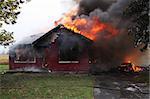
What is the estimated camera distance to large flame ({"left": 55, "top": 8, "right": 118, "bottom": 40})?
109 ft

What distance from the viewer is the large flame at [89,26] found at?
1308 inches

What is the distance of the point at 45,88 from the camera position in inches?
770

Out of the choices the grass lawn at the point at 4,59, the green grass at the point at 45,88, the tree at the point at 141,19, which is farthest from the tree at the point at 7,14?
the grass lawn at the point at 4,59

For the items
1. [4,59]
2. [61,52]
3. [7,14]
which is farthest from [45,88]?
[4,59]

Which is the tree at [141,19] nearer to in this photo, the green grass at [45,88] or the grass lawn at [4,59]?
the green grass at [45,88]

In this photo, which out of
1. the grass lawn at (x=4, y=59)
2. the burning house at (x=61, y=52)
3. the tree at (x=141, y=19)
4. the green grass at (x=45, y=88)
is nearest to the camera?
the green grass at (x=45, y=88)

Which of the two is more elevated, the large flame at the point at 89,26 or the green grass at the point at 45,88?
the large flame at the point at 89,26

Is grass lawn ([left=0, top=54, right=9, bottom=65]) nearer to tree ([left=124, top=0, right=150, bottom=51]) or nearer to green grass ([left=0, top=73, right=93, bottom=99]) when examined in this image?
green grass ([left=0, top=73, right=93, bottom=99])

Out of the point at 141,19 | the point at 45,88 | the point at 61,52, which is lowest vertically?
the point at 45,88

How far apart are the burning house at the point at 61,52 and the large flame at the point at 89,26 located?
1.54 metres

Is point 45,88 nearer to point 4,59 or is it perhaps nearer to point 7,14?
point 7,14

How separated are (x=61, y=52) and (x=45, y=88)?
Result: 11950mm

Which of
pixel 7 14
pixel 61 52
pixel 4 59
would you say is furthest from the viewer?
pixel 4 59

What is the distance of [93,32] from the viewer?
33344 mm
